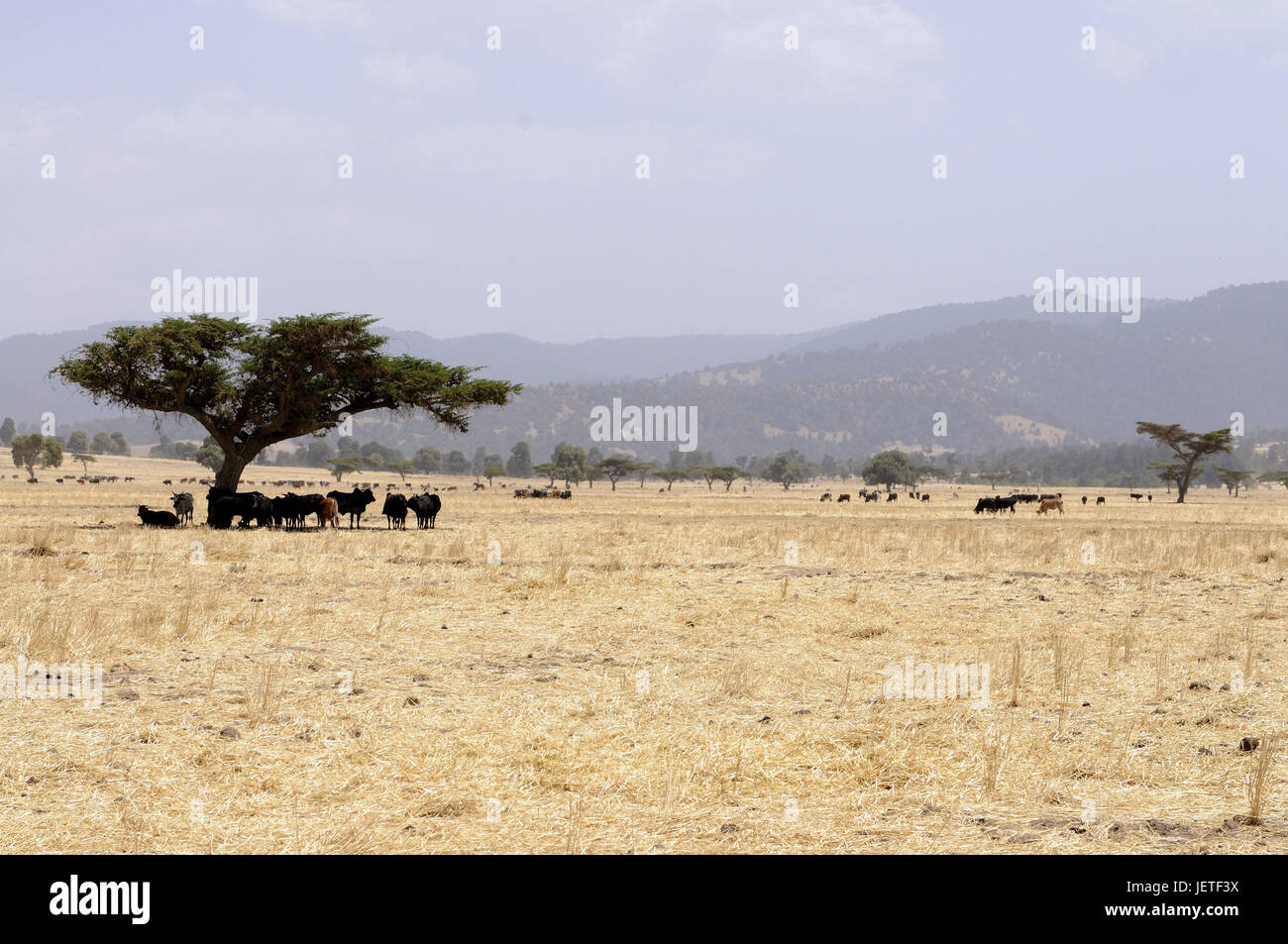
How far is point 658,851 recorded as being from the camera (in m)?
6.10

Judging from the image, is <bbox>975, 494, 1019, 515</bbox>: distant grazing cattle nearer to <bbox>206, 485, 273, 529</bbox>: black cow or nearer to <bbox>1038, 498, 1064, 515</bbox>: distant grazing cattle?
<bbox>1038, 498, 1064, 515</bbox>: distant grazing cattle

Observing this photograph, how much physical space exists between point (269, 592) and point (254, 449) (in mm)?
24081

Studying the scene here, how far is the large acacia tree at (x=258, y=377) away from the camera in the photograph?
36188 mm

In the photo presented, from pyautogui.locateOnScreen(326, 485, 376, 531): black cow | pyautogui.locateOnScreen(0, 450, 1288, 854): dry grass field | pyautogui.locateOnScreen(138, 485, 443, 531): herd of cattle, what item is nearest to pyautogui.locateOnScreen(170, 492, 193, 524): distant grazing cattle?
pyautogui.locateOnScreen(138, 485, 443, 531): herd of cattle

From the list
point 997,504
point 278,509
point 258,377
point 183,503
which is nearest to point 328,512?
point 278,509

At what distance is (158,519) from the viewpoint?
31094 mm

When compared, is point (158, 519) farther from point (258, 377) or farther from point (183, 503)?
point (258, 377)

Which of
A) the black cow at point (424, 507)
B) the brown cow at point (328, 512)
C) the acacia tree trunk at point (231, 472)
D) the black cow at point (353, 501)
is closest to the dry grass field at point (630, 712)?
the brown cow at point (328, 512)

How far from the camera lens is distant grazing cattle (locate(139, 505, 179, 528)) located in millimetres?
30828

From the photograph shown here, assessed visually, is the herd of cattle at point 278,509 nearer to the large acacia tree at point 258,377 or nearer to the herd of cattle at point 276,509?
the herd of cattle at point 276,509

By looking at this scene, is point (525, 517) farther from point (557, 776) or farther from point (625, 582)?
point (557, 776)

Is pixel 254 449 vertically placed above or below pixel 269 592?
above

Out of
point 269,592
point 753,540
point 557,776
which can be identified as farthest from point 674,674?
point 753,540

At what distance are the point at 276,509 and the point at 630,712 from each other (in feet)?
81.1
